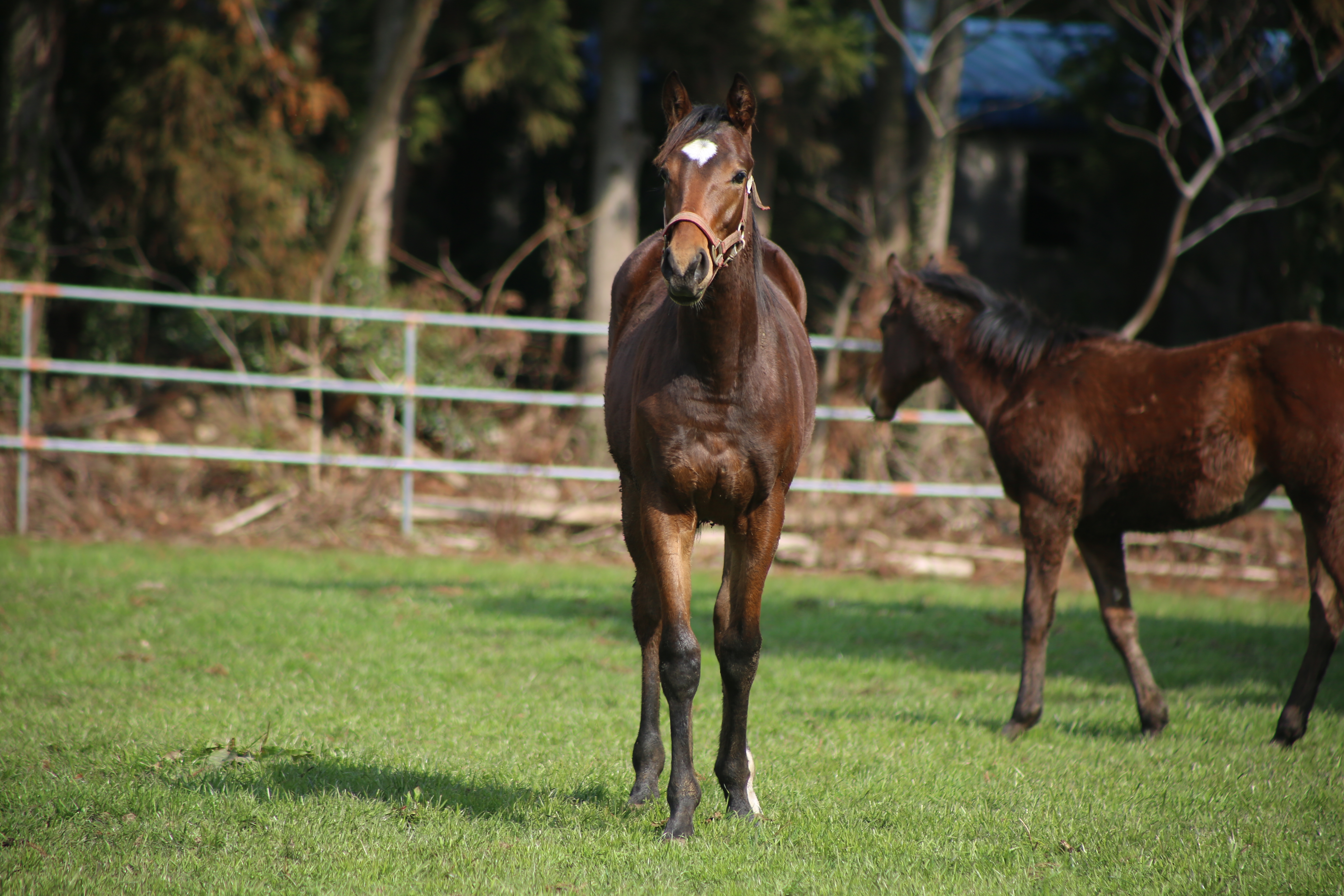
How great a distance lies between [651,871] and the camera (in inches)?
128

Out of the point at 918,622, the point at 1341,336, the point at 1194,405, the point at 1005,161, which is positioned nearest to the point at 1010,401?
the point at 1194,405

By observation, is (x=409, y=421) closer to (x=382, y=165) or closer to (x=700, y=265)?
(x=382, y=165)

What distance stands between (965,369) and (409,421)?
5563 millimetres

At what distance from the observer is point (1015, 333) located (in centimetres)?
585

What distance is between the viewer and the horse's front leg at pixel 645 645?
12.8ft

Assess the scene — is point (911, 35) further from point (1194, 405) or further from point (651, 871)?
point (651, 871)

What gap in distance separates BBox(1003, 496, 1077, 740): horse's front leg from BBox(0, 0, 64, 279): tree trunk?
33.5 ft

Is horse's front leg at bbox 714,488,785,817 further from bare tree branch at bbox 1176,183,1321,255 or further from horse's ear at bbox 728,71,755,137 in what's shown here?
bare tree branch at bbox 1176,183,1321,255

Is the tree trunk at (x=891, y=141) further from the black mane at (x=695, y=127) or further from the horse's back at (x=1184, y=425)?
the black mane at (x=695, y=127)

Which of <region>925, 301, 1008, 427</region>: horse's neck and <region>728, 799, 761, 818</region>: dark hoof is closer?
<region>728, 799, 761, 818</region>: dark hoof

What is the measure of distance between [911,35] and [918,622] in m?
13.7

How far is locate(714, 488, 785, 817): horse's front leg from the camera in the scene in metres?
3.74

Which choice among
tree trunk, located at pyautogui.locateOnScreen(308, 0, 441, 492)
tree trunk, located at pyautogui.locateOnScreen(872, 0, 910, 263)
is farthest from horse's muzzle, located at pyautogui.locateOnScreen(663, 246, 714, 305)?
tree trunk, located at pyautogui.locateOnScreen(872, 0, 910, 263)

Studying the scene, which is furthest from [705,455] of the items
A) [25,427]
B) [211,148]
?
[211,148]
